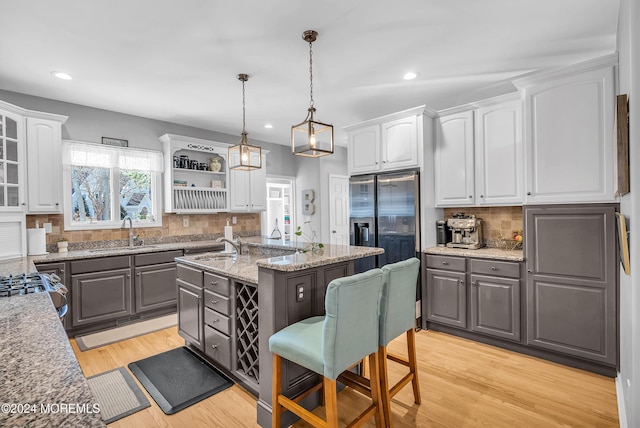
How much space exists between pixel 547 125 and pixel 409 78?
133cm

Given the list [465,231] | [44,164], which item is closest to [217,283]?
[44,164]

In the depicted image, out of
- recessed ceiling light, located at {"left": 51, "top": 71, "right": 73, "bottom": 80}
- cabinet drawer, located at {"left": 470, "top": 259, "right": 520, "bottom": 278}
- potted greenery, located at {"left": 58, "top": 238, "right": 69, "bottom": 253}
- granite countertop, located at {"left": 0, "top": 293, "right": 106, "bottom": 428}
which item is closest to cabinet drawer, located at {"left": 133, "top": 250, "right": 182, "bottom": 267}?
potted greenery, located at {"left": 58, "top": 238, "right": 69, "bottom": 253}

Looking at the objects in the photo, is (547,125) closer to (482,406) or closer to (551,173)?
(551,173)

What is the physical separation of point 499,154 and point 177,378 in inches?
146

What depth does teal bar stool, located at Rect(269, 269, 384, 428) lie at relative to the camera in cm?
164

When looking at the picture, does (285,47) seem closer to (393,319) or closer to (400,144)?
(400,144)

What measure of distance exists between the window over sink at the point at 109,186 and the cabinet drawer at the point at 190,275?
1.82 metres

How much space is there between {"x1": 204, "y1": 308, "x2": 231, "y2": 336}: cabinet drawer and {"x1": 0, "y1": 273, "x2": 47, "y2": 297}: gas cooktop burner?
112cm

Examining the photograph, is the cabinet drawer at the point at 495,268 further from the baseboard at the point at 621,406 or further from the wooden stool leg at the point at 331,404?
the wooden stool leg at the point at 331,404

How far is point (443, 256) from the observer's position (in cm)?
353

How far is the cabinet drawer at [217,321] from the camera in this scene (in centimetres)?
249

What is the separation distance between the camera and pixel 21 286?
1.87 m

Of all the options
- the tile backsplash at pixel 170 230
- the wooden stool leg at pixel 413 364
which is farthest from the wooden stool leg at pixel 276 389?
the tile backsplash at pixel 170 230

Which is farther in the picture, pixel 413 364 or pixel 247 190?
pixel 247 190
